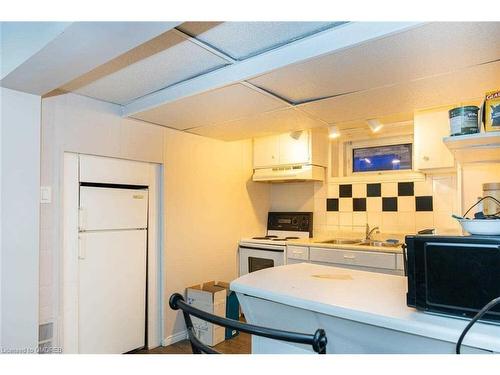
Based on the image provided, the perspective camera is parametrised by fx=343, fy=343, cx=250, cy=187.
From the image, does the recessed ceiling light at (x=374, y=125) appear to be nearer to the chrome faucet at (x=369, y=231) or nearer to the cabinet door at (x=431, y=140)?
the cabinet door at (x=431, y=140)

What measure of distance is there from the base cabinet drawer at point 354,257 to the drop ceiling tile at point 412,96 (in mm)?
1197

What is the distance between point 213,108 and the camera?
2562 mm

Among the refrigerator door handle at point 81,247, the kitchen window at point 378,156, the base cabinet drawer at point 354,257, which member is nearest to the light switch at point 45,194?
the refrigerator door handle at point 81,247

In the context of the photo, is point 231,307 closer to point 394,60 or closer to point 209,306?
point 209,306

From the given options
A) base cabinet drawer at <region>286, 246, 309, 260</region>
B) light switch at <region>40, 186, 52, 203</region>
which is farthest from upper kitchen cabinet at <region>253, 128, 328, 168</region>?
light switch at <region>40, 186, 52, 203</region>

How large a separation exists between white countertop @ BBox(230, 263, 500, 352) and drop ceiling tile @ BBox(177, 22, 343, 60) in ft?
3.95

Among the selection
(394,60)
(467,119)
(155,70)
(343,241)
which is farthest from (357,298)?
(343,241)

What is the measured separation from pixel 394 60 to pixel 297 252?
2209 millimetres

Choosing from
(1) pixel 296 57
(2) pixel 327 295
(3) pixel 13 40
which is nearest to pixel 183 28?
(1) pixel 296 57

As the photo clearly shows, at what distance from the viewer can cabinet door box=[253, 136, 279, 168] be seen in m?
3.95

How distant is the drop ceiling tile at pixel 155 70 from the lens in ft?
5.97

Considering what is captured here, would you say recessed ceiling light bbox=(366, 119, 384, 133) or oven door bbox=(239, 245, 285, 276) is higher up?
recessed ceiling light bbox=(366, 119, 384, 133)

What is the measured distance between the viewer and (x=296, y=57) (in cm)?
176

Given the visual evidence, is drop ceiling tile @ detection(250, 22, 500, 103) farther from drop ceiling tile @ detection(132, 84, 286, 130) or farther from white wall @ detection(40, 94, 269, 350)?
A: white wall @ detection(40, 94, 269, 350)
